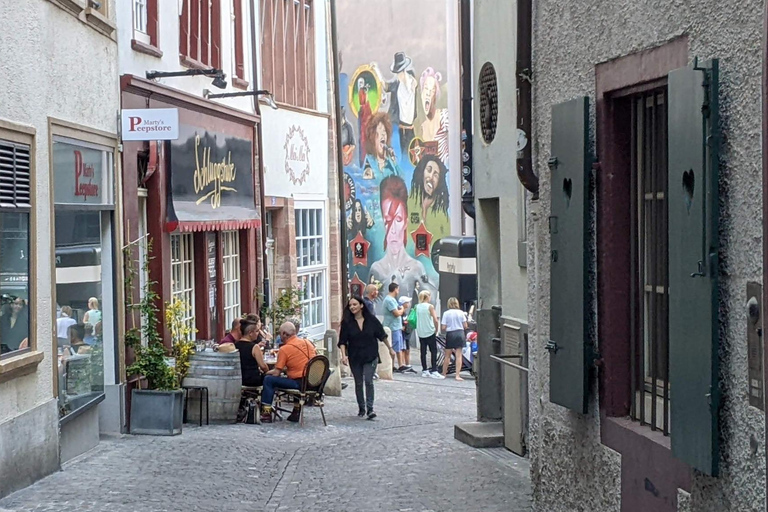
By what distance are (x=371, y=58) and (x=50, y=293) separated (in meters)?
29.8

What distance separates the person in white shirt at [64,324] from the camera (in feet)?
37.7

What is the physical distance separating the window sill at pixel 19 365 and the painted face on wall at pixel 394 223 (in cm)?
2897

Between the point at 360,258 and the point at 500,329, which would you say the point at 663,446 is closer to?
the point at 500,329

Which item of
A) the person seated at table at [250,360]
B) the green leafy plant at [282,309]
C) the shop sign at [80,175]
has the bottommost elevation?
the person seated at table at [250,360]

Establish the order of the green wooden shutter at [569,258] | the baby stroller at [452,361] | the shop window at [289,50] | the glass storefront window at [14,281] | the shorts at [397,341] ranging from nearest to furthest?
the green wooden shutter at [569,258], the glass storefront window at [14,281], the shop window at [289,50], the shorts at [397,341], the baby stroller at [452,361]

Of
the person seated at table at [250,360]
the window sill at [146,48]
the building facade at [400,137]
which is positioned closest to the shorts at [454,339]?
the person seated at table at [250,360]

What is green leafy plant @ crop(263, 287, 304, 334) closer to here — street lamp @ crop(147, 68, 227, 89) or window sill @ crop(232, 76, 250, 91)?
window sill @ crop(232, 76, 250, 91)

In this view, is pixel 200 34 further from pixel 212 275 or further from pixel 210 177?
pixel 212 275

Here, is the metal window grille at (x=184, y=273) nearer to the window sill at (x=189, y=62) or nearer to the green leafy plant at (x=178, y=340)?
the green leafy plant at (x=178, y=340)

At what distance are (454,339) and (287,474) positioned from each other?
12063mm

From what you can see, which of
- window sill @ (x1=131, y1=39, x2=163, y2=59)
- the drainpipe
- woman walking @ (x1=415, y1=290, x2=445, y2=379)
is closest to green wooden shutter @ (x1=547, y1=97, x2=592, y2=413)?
the drainpipe

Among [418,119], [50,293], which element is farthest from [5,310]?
[418,119]

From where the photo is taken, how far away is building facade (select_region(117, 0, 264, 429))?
1411cm

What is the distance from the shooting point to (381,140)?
39500 millimetres
